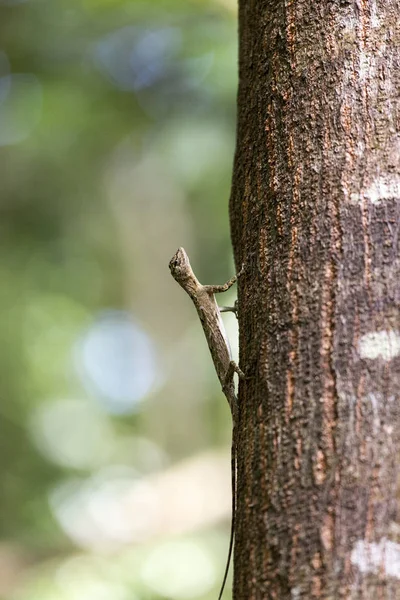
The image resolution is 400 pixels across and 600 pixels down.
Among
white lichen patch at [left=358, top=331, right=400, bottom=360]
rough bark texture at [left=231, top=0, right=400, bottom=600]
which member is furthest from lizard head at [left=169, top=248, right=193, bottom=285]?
white lichen patch at [left=358, top=331, right=400, bottom=360]

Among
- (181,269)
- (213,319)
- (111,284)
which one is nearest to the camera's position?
(213,319)

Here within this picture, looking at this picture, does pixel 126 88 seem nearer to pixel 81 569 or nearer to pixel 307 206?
pixel 81 569

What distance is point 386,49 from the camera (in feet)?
8.41

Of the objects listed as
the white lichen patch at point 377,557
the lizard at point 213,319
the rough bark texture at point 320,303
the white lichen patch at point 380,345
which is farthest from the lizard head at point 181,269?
the white lichen patch at point 377,557

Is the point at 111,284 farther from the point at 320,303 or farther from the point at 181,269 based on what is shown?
the point at 320,303

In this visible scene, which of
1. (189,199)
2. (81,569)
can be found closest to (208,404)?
(189,199)

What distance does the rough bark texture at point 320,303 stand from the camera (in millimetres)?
1985

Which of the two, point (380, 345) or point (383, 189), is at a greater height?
point (383, 189)

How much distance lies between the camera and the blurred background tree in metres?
7.73

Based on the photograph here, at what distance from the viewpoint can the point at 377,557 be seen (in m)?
1.91

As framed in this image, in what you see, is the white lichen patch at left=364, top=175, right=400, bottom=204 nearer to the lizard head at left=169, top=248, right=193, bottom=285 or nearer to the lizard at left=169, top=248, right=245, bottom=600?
the lizard at left=169, top=248, right=245, bottom=600

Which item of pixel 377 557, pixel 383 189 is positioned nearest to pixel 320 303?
pixel 383 189

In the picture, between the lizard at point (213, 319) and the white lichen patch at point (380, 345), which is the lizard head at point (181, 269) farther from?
the white lichen patch at point (380, 345)

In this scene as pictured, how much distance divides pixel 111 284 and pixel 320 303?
14.2 metres
